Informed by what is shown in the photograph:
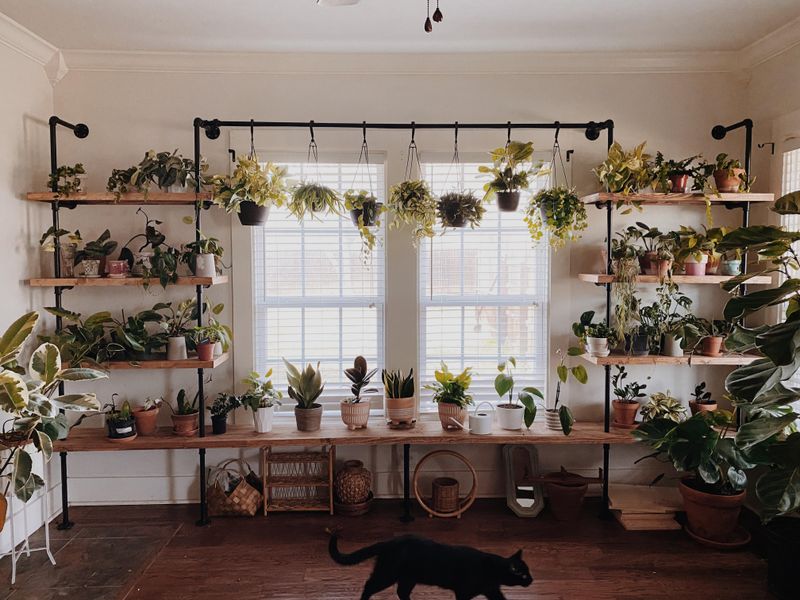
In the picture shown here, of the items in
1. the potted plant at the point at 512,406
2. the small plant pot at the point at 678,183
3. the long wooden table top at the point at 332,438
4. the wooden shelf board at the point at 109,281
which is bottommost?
the long wooden table top at the point at 332,438

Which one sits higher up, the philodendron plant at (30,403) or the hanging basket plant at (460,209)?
the hanging basket plant at (460,209)

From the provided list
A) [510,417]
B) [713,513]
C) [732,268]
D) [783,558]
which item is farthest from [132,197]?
[783,558]

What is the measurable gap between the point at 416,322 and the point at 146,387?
177 cm

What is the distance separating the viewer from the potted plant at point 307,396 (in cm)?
350

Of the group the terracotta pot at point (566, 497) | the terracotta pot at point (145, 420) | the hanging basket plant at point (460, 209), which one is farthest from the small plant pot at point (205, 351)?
the terracotta pot at point (566, 497)

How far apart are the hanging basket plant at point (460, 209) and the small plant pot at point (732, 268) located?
58.7 inches

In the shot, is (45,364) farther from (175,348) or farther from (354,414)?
(354,414)

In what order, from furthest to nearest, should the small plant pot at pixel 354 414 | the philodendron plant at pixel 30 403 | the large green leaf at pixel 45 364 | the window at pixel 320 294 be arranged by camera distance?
the window at pixel 320 294 → the small plant pot at pixel 354 414 → the large green leaf at pixel 45 364 → the philodendron plant at pixel 30 403

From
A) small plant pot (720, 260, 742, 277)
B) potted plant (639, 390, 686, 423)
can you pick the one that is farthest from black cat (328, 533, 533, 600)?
small plant pot (720, 260, 742, 277)

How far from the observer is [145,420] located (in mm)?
3484

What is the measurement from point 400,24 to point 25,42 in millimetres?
2086

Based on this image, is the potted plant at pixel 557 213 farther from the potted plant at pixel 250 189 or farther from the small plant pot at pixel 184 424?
the small plant pot at pixel 184 424

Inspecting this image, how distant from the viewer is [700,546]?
3213mm

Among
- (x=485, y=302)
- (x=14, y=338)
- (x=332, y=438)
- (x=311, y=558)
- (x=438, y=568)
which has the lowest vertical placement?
(x=311, y=558)
